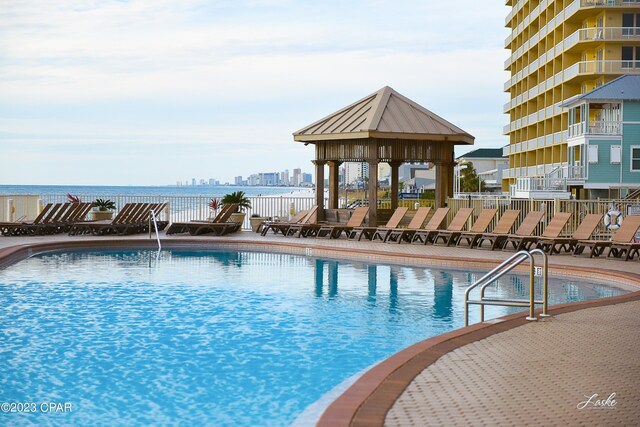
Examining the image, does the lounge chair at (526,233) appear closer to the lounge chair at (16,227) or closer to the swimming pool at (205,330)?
the swimming pool at (205,330)

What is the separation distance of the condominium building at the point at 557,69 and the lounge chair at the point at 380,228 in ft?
52.9

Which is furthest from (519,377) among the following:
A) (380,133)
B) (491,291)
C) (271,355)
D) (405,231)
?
(380,133)

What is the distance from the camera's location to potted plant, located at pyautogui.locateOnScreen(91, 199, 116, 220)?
85.4 ft

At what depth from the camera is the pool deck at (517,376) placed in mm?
5133

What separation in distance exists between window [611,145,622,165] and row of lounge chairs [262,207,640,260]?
1945cm

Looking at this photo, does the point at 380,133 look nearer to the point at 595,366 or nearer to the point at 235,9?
the point at 235,9

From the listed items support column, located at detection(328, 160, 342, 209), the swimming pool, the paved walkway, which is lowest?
the swimming pool

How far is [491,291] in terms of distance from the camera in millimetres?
13227

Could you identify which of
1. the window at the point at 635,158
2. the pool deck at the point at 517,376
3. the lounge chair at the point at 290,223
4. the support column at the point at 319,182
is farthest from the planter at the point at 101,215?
the window at the point at 635,158

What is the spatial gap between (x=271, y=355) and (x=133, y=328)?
2364 millimetres

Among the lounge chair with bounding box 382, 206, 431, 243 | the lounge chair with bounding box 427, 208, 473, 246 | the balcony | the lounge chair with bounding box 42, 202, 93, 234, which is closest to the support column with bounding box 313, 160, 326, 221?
the lounge chair with bounding box 382, 206, 431, 243

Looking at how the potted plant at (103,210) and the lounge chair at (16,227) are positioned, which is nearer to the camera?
the lounge chair at (16,227)

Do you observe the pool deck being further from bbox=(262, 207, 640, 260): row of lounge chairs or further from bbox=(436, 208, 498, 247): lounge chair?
bbox=(436, 208, 498, 247): lounge chair

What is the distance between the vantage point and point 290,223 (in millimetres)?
23172
